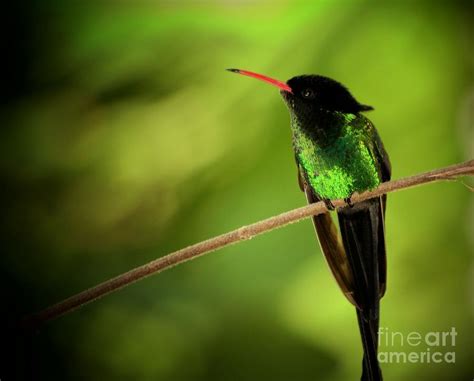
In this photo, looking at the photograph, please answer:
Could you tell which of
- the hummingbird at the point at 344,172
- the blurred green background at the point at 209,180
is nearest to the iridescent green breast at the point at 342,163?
the hummingbird at the point at 344,172

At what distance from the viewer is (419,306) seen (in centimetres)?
175

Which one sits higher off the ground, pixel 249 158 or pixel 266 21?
pixel 266 21

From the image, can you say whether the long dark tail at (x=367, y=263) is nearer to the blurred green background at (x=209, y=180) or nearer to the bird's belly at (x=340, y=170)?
the bird's belly at (x=340, y=170)

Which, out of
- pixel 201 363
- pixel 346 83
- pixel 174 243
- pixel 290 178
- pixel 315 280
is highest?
pixel 346 83

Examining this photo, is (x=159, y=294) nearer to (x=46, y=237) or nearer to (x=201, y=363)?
(x=201, y=363)

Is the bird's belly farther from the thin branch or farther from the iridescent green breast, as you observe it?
the thin branch

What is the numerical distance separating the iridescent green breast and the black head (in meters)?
0.05

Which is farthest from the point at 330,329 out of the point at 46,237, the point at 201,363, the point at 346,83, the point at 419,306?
the point at 46,237

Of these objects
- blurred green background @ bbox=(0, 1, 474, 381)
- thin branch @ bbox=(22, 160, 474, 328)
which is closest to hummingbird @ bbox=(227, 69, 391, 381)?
blurred green background @ bbox=(0, 1, 474, 381)

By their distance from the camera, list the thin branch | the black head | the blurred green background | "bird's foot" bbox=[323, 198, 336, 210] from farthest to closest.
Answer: the blurred green background, the black head, "bird's foot" bbox=[323, 198, 336, 210], the thin branch

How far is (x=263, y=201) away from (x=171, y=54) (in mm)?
620

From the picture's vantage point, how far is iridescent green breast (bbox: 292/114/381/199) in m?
1.51

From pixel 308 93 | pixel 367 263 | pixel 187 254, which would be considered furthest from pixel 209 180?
pixel 187 254

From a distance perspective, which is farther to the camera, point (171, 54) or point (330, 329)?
point (171, 54)
